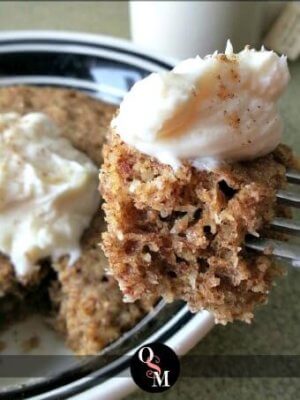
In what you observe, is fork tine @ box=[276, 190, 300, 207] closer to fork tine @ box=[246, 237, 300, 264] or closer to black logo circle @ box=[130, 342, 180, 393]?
fork tine @ box=[246, 237, 300, 264]

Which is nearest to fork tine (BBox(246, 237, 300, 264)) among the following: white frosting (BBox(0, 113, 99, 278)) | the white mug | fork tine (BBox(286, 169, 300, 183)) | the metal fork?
the metal fork

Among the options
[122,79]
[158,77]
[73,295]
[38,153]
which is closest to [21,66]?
[122,79]

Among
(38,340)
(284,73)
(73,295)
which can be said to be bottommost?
(38,340)

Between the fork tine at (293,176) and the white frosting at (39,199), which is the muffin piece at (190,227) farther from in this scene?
the white frosting at (39,199)

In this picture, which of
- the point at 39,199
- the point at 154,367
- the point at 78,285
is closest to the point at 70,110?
the point at 39,199

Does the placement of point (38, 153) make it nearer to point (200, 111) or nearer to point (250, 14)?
point (200, 111)

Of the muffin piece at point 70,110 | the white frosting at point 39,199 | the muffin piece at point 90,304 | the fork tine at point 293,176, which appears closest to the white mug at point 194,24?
the muffin piece at point 70,110

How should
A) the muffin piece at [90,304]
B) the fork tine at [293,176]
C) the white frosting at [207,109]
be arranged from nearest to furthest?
the white frosting at [207,109] < the fork tine at [293,176] < the muffin piece at [90,304]
